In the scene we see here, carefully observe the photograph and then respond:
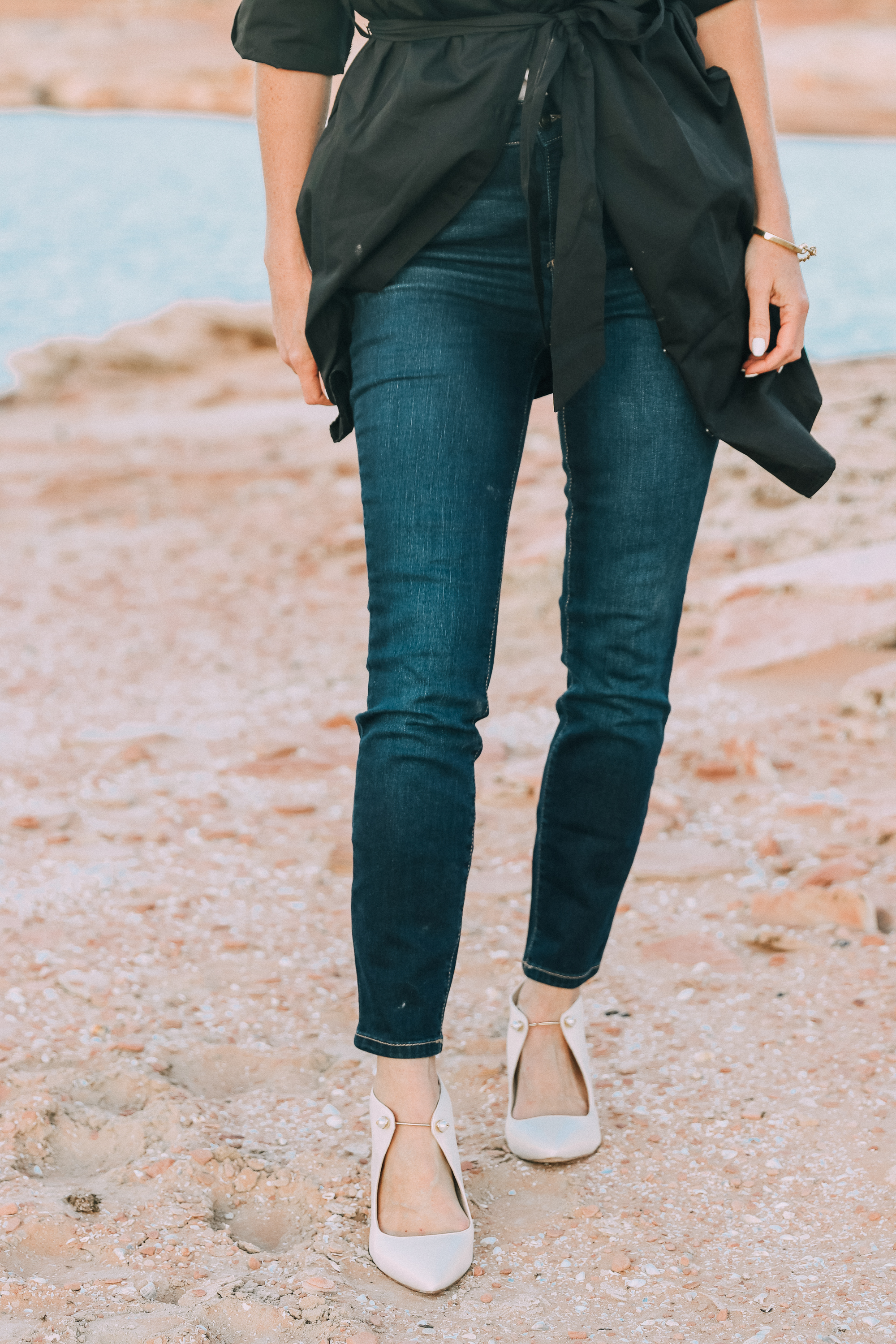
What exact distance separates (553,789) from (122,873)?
3.69 ft

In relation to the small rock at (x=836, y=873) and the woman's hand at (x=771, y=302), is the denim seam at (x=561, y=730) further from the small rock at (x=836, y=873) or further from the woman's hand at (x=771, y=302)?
the small rock at (x=836, y=873)

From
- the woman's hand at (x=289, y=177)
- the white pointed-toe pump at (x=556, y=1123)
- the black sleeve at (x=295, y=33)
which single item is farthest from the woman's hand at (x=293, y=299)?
the white pointed-toe pump at (x=556, y=1123)

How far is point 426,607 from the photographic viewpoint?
121 centimetres

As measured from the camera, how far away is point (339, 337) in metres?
1.31

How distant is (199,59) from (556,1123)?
36383 mm

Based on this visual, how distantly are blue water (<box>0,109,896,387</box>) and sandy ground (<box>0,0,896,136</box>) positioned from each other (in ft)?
4.91

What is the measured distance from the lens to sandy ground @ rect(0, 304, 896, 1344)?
1.28 metres

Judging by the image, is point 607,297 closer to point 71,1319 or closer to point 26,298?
point 71,1319

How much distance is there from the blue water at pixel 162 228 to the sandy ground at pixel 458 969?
4525mm

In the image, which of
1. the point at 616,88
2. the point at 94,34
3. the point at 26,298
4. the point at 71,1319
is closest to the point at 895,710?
the point at 616,88

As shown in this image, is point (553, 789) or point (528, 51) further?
point (553, 789)

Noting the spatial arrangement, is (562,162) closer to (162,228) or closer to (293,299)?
(293,299)

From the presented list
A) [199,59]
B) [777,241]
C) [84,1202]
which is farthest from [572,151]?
[199,59]

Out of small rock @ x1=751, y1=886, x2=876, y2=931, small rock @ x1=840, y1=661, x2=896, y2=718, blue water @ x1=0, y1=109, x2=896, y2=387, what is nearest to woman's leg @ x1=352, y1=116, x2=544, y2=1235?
small rock @ x1=751, y1=886, x2=876, y2=931
